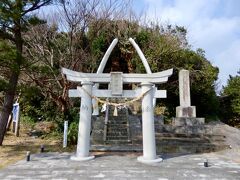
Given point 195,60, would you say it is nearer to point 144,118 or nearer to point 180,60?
point 180,60

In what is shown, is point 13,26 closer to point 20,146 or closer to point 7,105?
point 7,105

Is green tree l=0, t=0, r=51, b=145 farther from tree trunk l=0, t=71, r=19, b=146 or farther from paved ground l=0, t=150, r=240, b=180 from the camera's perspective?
paved ground l=0, t=150, r=240, b=180

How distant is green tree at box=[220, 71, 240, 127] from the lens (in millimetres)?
20469

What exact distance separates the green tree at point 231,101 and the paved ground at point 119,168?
504 inches

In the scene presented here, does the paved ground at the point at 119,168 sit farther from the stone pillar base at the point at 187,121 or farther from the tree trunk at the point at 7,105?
the stone pillar base at the point at 187,121

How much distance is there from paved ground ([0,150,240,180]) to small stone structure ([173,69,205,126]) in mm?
4836

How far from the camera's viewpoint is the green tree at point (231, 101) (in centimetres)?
2047

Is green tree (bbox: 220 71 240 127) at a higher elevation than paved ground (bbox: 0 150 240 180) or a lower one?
higher

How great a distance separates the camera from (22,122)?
15.3 m

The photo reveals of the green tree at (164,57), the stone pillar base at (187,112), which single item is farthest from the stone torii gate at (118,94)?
the green tree at (164,57)

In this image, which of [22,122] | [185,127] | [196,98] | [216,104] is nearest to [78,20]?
[22,122]

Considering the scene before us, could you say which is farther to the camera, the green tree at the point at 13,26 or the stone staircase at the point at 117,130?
the stone staircase at the point at 117,130

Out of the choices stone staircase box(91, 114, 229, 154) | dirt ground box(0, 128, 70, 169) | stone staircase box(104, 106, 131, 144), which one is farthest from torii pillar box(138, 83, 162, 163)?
dirt ground box(0, 128, 70, 169)

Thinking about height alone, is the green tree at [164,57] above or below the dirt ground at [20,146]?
above
